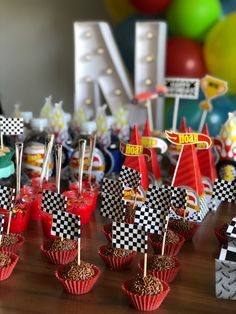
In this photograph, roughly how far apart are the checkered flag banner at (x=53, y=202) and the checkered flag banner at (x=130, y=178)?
11.1 inches

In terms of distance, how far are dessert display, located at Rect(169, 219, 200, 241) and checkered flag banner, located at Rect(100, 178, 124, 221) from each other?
6.0 inches

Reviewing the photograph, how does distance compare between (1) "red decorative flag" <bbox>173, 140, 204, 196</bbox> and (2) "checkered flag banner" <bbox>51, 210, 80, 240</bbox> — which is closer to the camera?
(2) "checkered flag banner" <bbox>51, 210, 80, 240</bbox>

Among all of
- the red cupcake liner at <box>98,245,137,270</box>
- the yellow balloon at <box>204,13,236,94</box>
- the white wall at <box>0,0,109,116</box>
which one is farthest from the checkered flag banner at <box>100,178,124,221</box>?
the white wall at <box>0,0,109,116</box>

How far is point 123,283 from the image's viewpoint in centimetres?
94

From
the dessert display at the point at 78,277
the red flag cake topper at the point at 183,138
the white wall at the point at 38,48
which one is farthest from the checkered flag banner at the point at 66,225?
the white wall at the point at 38,48

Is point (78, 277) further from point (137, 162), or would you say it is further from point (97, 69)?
point (97, 69)

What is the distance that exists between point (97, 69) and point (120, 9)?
0.89 feet

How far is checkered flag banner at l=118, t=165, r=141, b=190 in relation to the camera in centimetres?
130

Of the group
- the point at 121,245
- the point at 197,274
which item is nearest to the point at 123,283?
the point at 121,245

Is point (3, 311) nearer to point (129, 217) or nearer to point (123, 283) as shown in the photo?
point (123, 283)

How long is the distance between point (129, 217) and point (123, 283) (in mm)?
317

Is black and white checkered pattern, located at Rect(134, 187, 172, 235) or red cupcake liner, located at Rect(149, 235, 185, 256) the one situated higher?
black and white checkered pattern, located at Rect(134, 187, 172, 235)

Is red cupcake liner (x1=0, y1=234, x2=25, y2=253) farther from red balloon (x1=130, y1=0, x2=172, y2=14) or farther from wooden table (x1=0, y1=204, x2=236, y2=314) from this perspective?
red balloon (x1=130, y1=0, x2=172, y2=14)


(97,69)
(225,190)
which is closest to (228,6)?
(97,69)
